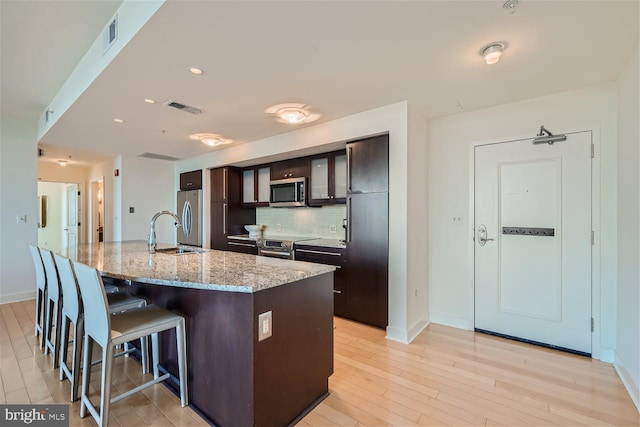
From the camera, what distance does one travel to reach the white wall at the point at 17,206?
13.6 feet

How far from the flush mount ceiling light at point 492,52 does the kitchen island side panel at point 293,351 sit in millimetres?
1866

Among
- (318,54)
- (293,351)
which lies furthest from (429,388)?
(318,54)

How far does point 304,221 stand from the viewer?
461 centimetres

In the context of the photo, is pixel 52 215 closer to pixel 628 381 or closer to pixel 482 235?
pixel 482 235

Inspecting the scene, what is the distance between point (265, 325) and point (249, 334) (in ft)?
0.31

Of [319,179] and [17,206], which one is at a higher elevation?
[319,179]

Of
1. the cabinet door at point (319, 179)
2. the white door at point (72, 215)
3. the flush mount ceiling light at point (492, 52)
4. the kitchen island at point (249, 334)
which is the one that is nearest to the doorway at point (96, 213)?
the white door at point (72, 215)

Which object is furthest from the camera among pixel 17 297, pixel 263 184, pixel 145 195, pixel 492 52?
pixel 145 195

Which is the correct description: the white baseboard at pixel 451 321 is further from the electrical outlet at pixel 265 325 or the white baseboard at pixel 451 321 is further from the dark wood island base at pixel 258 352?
the electrical outlet at pixel 265 325

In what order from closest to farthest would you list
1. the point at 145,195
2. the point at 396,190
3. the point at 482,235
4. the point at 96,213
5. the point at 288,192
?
1. the point at 396,190
2. the point at 482,235
3. the point at 288,192
4. the point at 145,195
5. the point at 96,213

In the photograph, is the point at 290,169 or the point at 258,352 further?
the point at 290,169

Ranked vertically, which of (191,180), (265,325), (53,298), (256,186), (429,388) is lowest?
(429,388)

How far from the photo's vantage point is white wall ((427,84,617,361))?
2.48 metres

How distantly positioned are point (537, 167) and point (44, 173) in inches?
343
